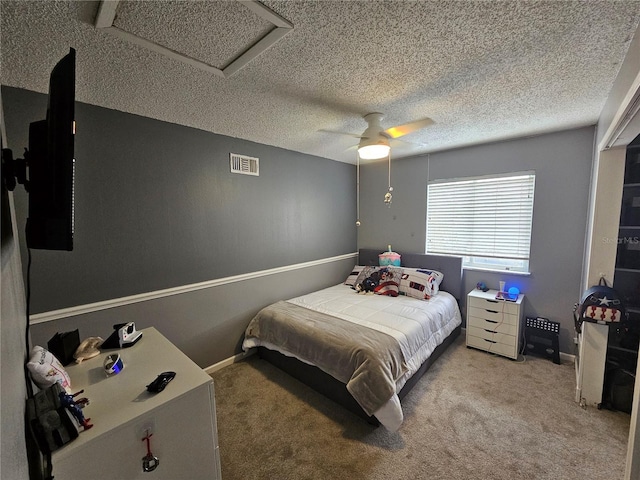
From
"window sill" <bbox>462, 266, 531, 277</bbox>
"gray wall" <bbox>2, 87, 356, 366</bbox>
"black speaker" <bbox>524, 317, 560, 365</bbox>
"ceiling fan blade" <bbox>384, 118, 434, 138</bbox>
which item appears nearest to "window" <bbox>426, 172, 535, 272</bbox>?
"window sill" <bbox>462, 266, 531, 277</bbox>

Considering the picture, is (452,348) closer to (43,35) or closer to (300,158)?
(300,158)

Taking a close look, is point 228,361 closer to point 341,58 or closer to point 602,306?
point 341,58

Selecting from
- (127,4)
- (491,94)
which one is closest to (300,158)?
(491,94)

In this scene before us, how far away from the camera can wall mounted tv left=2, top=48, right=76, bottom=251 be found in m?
0.85

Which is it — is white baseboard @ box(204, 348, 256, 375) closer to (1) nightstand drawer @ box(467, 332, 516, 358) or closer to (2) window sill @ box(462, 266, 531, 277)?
(1) nightstand drawer @ box(467, 332, 516, 358)

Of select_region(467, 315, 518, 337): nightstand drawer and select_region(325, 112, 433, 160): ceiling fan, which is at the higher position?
select_region(325, 112, 433, 160): ceiling fan

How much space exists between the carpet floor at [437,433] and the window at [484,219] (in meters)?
1.32

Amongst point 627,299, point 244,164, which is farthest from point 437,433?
point 244,164

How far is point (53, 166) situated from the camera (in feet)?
2.81

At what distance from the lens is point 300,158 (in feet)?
11.6

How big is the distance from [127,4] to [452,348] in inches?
154

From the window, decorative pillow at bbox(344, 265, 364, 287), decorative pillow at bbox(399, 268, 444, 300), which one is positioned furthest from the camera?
decorative pillow at bbox(344, 265, 364, 287)

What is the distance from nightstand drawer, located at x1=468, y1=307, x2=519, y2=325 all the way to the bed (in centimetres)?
23

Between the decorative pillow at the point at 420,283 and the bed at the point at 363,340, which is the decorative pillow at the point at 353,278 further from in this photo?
the decorative pillow at the point at 420,283
